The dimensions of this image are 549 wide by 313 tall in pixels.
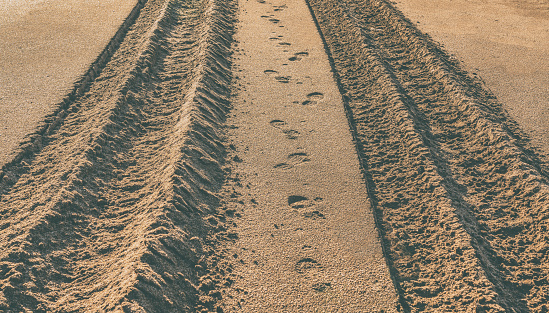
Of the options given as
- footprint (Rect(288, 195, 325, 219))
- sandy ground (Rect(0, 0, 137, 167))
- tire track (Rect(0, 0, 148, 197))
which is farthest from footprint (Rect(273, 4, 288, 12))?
footprint (Rect(288, 195, 325, 219))

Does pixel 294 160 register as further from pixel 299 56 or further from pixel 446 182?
pixel 299 56

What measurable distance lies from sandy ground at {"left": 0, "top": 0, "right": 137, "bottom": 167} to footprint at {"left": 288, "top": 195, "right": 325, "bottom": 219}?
10.4ft

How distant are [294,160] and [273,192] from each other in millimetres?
639

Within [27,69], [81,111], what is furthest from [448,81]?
[27,69]

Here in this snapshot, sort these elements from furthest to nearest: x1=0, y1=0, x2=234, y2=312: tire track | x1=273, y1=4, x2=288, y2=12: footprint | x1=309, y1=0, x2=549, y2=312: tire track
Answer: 1. x1=273, y1=4, x2=288, y2=12: footprint
2. x1=309, y1=0, x2=549, y2=312: tire track
3. x1=0, y1=0, x2=234, y2=312: tire track

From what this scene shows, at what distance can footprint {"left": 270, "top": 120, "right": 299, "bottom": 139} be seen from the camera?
206 inches

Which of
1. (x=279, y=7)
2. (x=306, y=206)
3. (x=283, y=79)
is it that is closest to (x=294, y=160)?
(x=306, y=206)

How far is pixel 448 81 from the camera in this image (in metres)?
6.25

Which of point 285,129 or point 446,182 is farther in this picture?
point 285,129

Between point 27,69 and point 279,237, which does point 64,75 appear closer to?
point 27,69

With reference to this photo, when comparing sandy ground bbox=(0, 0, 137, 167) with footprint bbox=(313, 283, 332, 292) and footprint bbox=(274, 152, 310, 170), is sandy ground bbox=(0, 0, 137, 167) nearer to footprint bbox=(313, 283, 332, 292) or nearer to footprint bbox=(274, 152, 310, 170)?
footprint bbox=(274, 152, 310, 170)

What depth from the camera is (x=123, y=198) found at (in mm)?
4129

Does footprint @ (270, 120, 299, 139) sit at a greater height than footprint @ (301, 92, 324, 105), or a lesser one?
lesser

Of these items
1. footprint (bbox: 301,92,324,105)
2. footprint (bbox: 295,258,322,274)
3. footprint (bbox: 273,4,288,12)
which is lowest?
footprint (bbox: 295,258,322,274)
